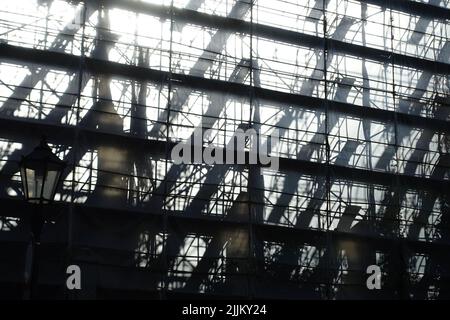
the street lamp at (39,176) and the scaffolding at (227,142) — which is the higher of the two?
the scaffolding at (227,142)

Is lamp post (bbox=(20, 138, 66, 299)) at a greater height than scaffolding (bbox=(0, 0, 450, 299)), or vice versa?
scaffolding (bbox=(0, 0, 450, 299))

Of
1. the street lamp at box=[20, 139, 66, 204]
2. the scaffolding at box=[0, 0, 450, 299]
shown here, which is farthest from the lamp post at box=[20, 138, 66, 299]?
the scaffolding at box=[0, 0, 450, 299]

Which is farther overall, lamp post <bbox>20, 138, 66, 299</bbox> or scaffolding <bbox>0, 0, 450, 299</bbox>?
scaffolding <bbox>0, 0, 450, 299</bbox>

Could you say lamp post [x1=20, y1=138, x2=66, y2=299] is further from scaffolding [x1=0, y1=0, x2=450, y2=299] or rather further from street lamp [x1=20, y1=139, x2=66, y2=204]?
scaffolding [x1=0, y1=0, x2=450, y2=299]

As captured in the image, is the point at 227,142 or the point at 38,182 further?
the point at 227,142

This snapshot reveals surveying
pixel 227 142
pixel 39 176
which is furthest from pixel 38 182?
pixel 227 142

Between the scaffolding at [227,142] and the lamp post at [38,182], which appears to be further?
the scaffolding at [227,142]

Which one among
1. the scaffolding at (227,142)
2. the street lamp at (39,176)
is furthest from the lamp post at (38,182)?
the scaffolding at (227,142)

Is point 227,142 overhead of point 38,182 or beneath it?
overhead

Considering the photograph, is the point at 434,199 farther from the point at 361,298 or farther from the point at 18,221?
the point at 18,221

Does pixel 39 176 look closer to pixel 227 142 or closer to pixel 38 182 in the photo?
pixel 38 182

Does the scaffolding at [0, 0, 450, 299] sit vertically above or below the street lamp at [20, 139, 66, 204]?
above

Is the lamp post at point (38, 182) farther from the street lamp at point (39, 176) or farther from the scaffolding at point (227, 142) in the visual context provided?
the scaffolding at point (227, 142)

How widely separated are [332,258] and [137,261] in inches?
163
